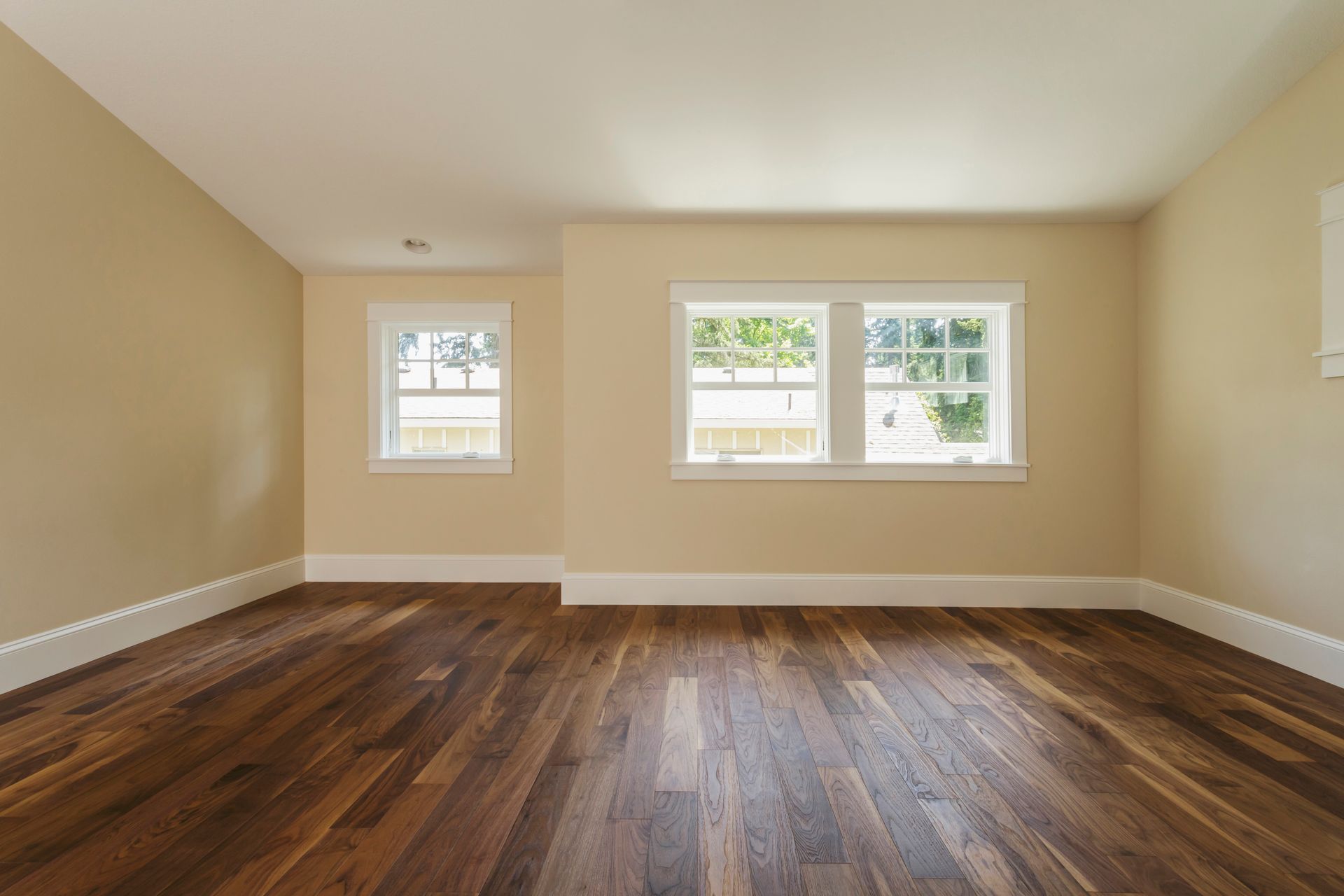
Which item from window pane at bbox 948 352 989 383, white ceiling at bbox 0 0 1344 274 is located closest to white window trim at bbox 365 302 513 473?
white ceiling at bbox 0 0 1344 274

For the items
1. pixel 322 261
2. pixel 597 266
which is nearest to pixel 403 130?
pixel 597 266

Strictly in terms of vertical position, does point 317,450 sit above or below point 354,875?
above

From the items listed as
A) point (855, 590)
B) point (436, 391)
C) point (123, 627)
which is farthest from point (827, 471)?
point (123, 627)

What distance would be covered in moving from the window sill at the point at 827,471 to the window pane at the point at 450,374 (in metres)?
2.07

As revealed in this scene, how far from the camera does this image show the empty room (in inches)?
76.1

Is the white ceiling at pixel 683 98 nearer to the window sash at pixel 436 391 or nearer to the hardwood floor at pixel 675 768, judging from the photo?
the window sash at pixel 436 391

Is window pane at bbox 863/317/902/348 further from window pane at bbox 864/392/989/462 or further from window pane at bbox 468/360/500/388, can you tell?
window pane at bbox 468/360/500/388

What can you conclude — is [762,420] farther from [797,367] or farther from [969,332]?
[969,332]

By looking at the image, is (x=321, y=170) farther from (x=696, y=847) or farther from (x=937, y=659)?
(x=937, y=659)

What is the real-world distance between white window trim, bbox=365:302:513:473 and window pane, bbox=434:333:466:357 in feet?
0.54

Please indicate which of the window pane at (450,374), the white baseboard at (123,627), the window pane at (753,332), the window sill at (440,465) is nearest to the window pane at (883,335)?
the window pane at (753,332)

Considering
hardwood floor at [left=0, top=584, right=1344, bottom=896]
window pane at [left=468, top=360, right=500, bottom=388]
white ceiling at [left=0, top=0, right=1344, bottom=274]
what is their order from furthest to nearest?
1. window pane at [left=468, top=360, right=500, bottom=388]
2. white ceiling at [left=0, top=0, right=1344, bottom=274]
3. hardwood floor at [left=0, top=584, right=1344, bottom=896]

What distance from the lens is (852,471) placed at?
4418 millimetres

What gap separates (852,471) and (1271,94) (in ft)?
9.30
